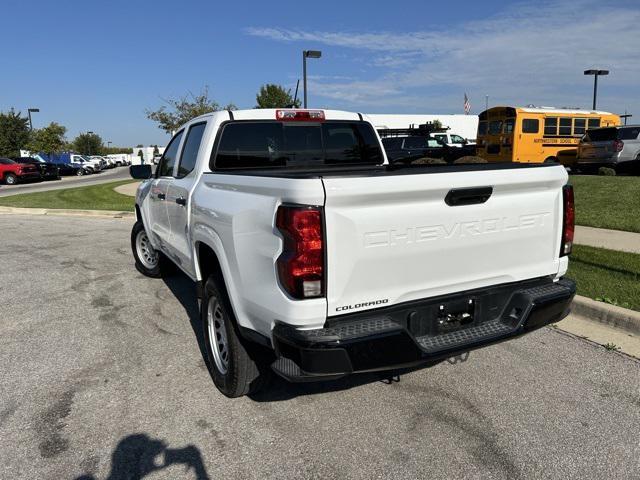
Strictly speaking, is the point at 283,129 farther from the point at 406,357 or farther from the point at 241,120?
the point at 406,357

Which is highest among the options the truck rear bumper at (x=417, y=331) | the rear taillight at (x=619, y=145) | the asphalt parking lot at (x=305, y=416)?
the rear taillight at (x=619, y=145)

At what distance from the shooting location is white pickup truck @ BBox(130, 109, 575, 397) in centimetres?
255

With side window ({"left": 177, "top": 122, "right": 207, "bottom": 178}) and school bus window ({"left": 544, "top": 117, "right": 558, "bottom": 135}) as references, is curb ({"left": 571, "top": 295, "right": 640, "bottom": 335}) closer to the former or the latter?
side window ({"left": 177, "top": 122, "right": 207, "bottom": 178})

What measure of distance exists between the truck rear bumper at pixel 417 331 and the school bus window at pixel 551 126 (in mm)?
19307

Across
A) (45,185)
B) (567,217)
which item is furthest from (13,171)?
(567,217)

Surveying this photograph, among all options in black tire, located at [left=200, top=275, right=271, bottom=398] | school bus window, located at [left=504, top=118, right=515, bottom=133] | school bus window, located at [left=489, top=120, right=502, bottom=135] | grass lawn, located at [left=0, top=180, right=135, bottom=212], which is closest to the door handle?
black tire, located at [left=200, top=275, right=271, bottom=398]

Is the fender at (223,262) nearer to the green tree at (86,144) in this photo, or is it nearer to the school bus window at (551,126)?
the school bus window at (551,126)

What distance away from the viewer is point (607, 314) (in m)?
4.58

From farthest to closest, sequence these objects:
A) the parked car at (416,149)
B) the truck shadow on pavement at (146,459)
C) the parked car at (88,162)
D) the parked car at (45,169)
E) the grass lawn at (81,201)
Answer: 1. the parked car at (88,162)
2. the parked car at (45,169)
3. the parked car at (416,149)
4. the grass lawn at (81,201)
5. the truck shadow on pavement at (146,459)

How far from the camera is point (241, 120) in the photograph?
14.0 feet

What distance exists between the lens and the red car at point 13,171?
95.5 feet

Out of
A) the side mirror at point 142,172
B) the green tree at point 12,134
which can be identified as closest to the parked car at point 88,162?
the green tree at point 12,134

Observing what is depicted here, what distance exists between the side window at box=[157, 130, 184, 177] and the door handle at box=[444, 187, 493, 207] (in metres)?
3.11

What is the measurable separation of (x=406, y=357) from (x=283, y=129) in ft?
8.17
